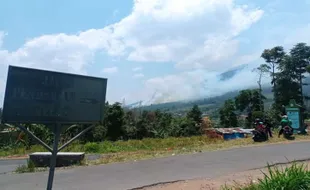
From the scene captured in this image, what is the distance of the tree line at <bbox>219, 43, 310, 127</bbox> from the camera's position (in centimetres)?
4678

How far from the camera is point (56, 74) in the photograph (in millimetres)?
4562

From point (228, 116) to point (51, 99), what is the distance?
47.5 meters

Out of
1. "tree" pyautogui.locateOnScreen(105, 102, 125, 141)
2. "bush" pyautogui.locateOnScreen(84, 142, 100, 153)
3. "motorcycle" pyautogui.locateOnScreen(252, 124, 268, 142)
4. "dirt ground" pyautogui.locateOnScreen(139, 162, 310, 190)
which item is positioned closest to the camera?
"dirt ground" pyautogui.locateOnScreen(139, 162, 310, 190)

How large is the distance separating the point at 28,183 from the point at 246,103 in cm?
4733

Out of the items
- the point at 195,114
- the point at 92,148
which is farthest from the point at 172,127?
the point at 92,148

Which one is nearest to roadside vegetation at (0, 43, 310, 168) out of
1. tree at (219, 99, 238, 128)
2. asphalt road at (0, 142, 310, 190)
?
tree at (219, 99, 238, 128)

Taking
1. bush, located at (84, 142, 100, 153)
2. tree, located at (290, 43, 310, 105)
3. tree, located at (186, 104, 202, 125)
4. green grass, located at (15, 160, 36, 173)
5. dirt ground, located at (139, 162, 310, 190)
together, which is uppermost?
tree, located at (290, 43, 310, 105)

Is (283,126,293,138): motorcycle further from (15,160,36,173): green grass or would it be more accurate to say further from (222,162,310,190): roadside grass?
(15,160,36,173): green grass

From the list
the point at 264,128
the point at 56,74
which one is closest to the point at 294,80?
the point at 264,128

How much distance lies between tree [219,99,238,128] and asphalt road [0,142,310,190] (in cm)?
3781

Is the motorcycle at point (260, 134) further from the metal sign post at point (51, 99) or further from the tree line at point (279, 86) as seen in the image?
the tree line at point (279, 86)

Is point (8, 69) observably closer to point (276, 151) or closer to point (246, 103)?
point (276, 151)

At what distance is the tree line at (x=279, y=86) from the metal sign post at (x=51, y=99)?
135 feet

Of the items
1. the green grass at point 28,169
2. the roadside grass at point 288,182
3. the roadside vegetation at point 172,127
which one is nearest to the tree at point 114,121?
the roadside vegetation at point 172,127
